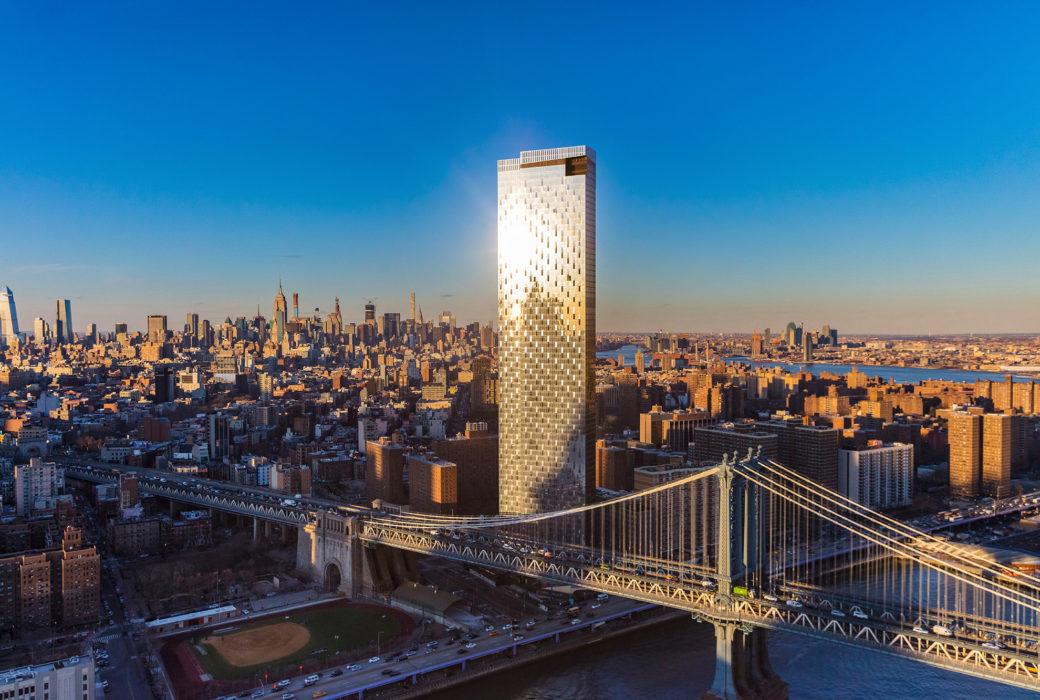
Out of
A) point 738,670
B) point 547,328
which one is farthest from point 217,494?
point 738,670

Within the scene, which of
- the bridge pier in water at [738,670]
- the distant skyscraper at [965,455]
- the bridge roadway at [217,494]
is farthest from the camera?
the distant skyscraper at [965,455]

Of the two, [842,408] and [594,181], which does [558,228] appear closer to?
[594,181]

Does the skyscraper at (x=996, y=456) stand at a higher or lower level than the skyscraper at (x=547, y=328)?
lower

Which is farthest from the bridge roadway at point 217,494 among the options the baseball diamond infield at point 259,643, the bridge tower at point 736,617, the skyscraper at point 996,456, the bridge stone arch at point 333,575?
the skyscraper at point 996,456

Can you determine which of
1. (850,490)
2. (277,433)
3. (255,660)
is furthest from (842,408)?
(255,660)

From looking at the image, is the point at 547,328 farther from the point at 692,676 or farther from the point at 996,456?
the point at 996,456

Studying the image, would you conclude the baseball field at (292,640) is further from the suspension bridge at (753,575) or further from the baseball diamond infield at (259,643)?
the suspension bridge at (753,575)

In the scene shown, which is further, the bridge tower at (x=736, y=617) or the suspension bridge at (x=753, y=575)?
the bridge tower at (x=736, y=617)

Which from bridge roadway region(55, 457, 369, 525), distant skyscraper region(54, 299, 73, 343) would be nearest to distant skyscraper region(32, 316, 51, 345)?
distant skyscraper region(54, 299, 73, 343)
